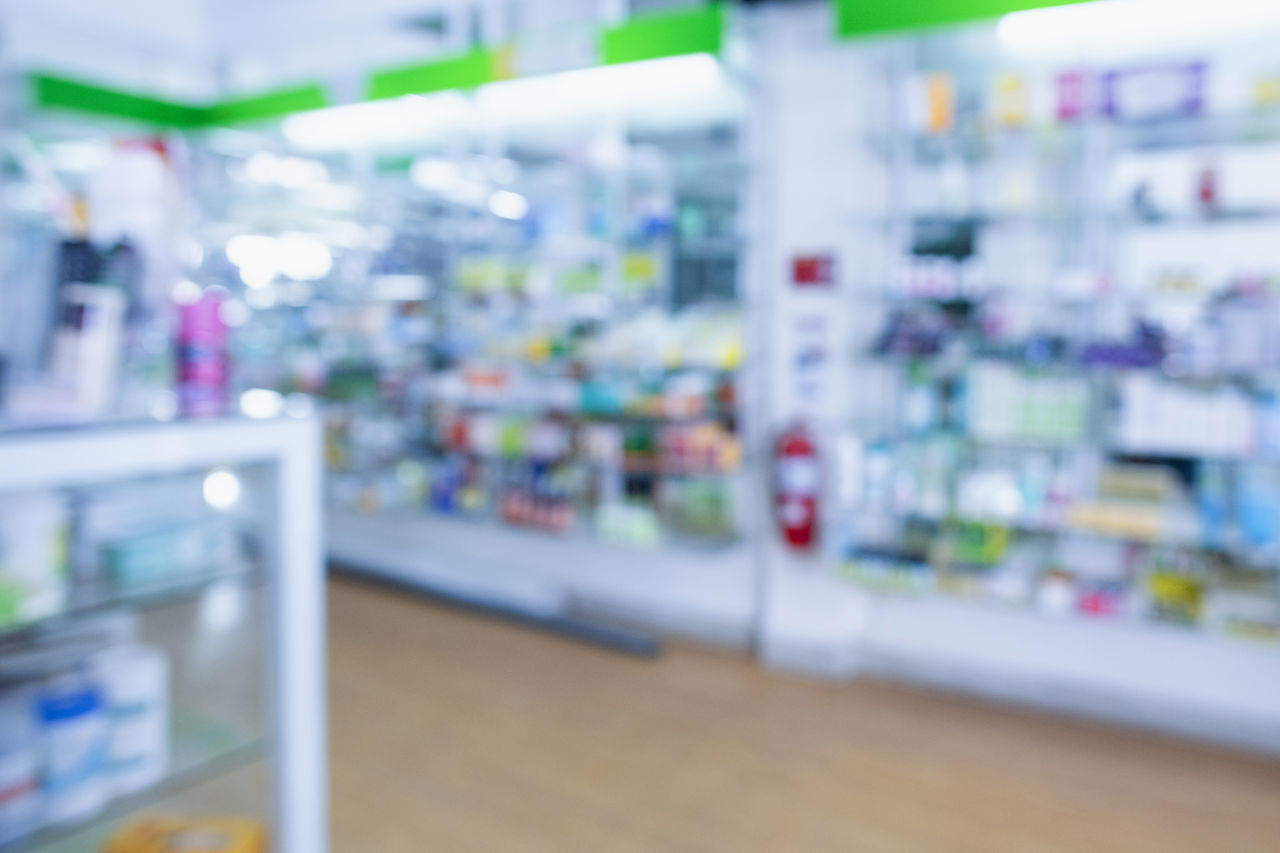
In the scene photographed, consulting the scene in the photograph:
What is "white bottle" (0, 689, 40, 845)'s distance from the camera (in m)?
1.45

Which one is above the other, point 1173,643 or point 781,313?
point 781,313

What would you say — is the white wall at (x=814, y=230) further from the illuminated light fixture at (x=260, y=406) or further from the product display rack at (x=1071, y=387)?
the illuminated light fixture at (x=260, y=406)

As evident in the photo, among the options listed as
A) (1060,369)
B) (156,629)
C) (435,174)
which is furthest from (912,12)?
(156,629)

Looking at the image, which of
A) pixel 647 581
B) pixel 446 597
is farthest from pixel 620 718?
pixel 446 597

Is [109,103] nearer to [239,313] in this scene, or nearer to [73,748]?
[239,313]

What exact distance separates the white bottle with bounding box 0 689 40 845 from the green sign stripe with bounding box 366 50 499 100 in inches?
147

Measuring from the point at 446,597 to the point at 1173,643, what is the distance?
3.49m

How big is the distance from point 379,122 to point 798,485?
3.48 meters

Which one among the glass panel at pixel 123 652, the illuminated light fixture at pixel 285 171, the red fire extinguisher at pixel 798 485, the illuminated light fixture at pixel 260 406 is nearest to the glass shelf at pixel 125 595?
the glass panel at pixel 123 652

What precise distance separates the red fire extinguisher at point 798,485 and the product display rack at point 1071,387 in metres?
0.18

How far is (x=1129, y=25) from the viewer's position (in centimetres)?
329

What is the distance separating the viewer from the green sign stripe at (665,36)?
3.86m

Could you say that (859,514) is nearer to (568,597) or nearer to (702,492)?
(702,492)

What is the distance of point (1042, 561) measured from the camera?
3.71 metres
